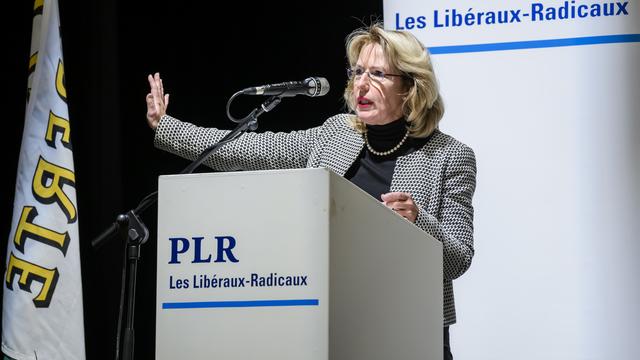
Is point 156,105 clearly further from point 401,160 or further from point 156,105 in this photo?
point 401,160

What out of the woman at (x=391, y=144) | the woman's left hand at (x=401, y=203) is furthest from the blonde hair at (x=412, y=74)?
the woman's left hand at (x=401, y=203)

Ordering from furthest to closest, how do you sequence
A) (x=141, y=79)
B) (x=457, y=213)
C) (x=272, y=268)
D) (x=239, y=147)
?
(x=141, y=79) → (x=239, y=147) → (x=457, y=213) → (x=272, y=268)

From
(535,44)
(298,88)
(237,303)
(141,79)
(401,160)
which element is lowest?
(237,303)

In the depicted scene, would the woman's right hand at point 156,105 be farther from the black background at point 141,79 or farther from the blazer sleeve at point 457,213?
the black background at point 141,79

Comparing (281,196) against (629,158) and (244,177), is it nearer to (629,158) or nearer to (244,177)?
(244,177)

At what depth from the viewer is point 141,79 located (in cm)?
401

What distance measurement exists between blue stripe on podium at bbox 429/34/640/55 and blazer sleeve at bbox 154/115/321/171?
81 centimetres

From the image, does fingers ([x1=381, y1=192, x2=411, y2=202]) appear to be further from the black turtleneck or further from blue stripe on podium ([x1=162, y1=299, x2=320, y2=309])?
blue stripe on podium ([x1=162, y1=299, x2=320, y2=309])

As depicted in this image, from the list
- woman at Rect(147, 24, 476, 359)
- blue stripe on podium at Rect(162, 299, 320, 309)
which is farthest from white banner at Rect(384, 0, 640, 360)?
blue stripe on podium at Rect(162, 299, 320, 309)

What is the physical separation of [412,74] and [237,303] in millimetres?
1164

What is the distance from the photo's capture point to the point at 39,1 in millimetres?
3197

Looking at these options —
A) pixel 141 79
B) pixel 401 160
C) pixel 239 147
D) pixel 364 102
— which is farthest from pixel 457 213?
pixel 141 79

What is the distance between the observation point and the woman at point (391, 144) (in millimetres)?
2445

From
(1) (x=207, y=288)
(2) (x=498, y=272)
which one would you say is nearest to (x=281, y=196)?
(1) (x=207, y=288)
